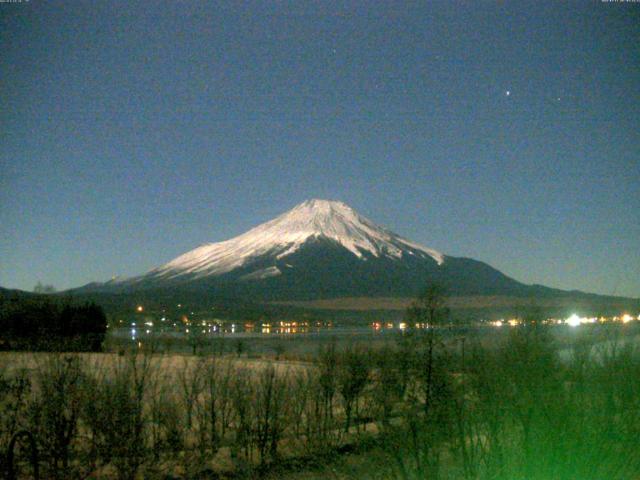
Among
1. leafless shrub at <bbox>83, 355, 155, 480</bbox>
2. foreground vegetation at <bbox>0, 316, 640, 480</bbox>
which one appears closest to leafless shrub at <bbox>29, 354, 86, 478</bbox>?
foreground vegetation at <bbox>0, 316, 640, 480</bbox>

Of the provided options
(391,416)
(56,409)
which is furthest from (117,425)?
(391,416)

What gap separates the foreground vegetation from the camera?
484 centimetres

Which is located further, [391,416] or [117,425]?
[117,425]

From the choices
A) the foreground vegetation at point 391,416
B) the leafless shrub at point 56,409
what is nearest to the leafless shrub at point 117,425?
the foreground vegetation at point 391,416

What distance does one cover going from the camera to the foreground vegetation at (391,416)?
4.84m

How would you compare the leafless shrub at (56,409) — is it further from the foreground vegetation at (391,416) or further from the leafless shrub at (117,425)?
the leafless shrub at (117,425)

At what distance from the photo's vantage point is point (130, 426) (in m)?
11.1

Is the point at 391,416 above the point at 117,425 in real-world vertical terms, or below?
above

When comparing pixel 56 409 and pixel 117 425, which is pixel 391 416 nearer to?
pixel 117 425

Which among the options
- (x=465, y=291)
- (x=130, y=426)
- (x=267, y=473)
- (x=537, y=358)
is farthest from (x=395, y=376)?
(x=465, y=291)

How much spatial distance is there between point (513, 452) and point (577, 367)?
3.70 ft

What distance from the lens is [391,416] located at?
30.9 feet

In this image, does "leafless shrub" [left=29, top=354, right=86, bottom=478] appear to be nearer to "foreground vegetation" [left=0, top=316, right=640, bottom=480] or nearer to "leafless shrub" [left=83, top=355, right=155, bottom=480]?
"foreground vegetation" [left=0, top=316, right=640, bottom=480]

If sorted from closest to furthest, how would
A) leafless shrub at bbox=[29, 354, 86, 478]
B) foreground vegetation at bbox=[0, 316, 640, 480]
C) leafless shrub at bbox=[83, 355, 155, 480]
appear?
foreground vegetation at bbox=[0, 316, 640, 480], leafless shrub at bbox=[29, 354, 86, 478], leafless shrub at bbox=[83, 355, 155, 480]
